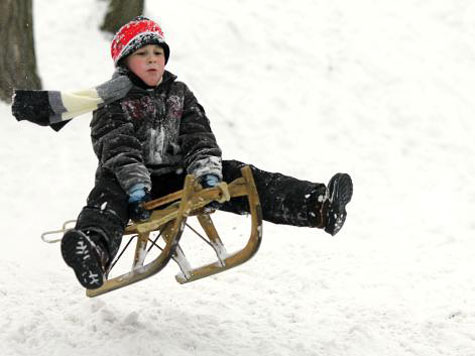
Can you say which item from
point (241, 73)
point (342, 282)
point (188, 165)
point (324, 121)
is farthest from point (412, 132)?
point (188, 165)

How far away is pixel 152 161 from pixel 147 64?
55 centimetres

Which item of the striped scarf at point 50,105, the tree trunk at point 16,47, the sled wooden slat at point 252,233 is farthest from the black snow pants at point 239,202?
the tree trunk at point 16,47

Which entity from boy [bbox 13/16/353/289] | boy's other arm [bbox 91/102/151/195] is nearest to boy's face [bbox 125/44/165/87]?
boy [bbox 13/16/353/289]

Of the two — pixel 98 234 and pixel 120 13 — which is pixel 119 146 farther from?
pixel 120 13

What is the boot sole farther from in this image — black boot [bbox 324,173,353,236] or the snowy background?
black boot [bbox 324,173,353,236]

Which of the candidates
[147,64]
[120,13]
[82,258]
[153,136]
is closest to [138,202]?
[153,136]

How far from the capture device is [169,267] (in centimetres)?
604

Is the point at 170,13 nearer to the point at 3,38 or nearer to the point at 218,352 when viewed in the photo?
the point at 3,38

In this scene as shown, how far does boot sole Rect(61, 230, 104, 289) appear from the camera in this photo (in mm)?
3779

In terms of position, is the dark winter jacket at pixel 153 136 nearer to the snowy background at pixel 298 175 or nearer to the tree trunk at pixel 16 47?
the snowy background at pixel 298 175

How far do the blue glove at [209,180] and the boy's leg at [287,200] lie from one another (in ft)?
0.76

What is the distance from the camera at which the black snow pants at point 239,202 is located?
4.14 meters

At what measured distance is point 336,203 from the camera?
4.29 metres

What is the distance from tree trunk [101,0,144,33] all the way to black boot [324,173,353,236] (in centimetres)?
432
